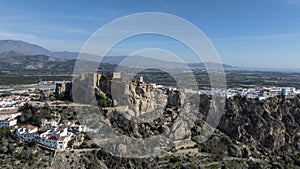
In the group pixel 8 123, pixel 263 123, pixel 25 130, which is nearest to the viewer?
pixel 25 130

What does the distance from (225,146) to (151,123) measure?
14.0ft

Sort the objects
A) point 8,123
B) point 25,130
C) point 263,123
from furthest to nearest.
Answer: point 263,123
point 8,123
point 25,130

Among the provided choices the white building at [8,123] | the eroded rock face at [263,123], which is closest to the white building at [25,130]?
the white building at [8,123]

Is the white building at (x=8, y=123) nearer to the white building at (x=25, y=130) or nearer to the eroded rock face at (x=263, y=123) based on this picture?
the white building at (x=25, y=130)

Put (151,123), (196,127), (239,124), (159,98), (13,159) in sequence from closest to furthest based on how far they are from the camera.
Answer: (13,159)
(151,123)
(196,127)
(159,98)
(239,124)

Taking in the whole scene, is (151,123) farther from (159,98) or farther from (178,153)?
(159,98)

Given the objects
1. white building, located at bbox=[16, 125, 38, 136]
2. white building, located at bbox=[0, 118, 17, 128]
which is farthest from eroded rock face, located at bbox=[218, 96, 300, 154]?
white building, located at bbox=[0, 118, 17, 128]

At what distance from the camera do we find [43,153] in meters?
11.7

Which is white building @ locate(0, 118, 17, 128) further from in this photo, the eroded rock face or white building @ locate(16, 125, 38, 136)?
the eroded rock face

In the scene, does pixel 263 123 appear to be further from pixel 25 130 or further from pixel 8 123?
pixel 8 123

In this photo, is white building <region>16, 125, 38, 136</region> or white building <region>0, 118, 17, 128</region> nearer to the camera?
white building <region>16, 125, 38, 136</region>

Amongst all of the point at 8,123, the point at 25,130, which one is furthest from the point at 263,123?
the point at 8,123

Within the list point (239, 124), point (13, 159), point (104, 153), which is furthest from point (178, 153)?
point (239, 124)

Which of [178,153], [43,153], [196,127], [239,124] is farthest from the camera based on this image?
[239,124]
